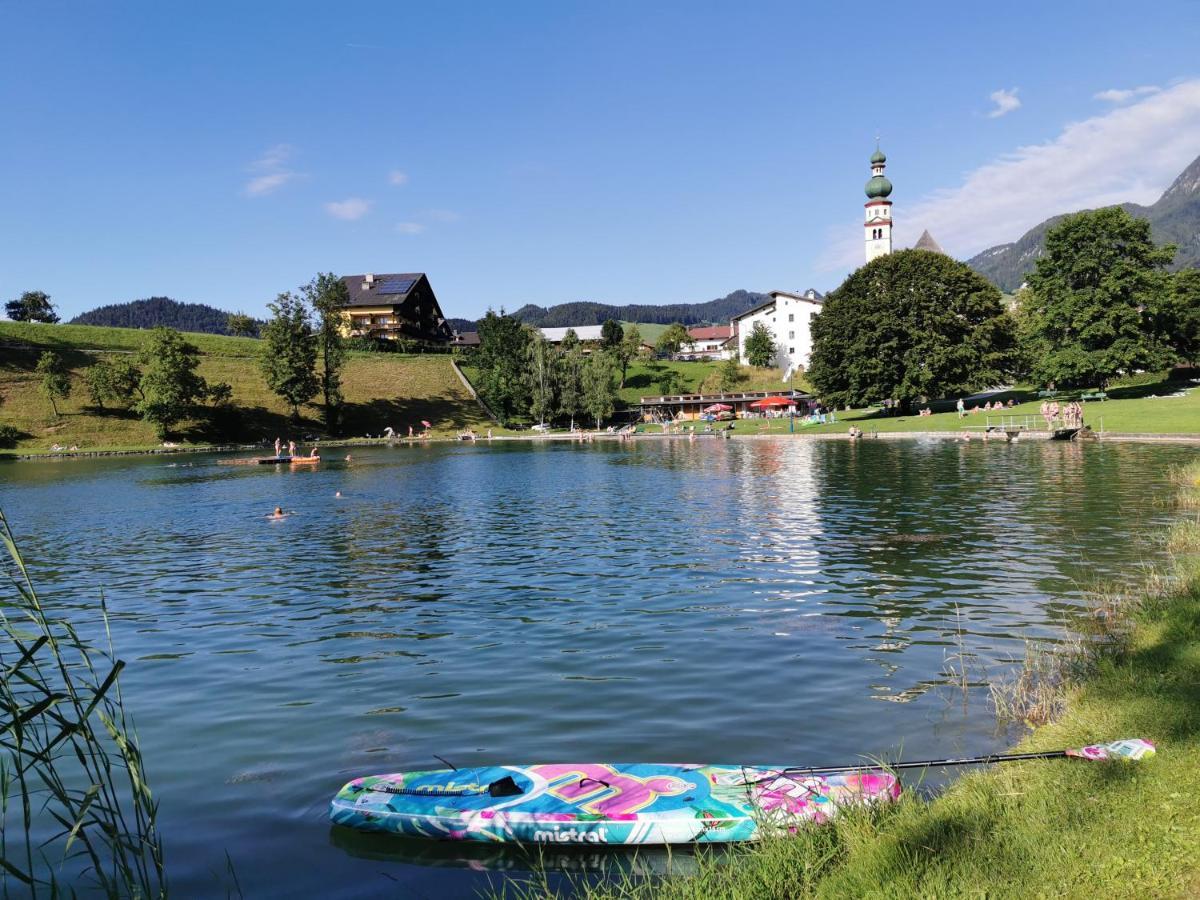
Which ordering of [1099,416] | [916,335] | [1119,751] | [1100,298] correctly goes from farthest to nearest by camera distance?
[916,335] < [1100,298] < [1099,416] < [1119,751]

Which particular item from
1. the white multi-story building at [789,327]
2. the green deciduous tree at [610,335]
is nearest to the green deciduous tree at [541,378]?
the green deciduous tree at [610,335]

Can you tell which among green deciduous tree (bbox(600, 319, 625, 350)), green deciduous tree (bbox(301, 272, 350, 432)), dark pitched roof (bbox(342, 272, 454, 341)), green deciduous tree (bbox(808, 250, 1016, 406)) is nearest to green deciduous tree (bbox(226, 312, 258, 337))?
dark pitched roof (bbox(342, 272, 454, 341))

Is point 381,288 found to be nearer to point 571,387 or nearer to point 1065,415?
point 571,387

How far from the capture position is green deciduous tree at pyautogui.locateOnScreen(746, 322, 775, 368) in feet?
472

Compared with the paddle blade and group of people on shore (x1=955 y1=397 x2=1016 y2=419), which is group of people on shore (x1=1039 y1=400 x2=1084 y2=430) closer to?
group of people on shore (x1=955 y1=397 x2=1016 y2=419)

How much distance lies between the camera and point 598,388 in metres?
112

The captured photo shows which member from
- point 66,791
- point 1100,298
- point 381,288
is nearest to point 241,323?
point 381,288

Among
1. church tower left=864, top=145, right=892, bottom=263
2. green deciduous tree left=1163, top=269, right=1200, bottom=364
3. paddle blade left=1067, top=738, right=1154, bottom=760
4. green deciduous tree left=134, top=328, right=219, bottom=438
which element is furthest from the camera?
church tower left=864, top=145, right=892, bottom=263

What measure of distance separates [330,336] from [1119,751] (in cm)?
10928

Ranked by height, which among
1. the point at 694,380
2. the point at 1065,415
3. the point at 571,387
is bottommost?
the point at 1065,415

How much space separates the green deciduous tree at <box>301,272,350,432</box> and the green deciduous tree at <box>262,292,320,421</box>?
2.10m

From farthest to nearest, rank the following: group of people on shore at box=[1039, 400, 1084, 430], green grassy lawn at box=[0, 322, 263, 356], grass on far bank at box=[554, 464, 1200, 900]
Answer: green grassy lawn at box=[0, 322, 263, 356], group of people on shore at box=[1039, 400, 1084, 430], grass on far bank at box=[554, 464, 1200, 900]

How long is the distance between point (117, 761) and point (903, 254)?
9477 cm

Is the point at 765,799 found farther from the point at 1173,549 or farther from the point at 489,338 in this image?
the point at 489,338
